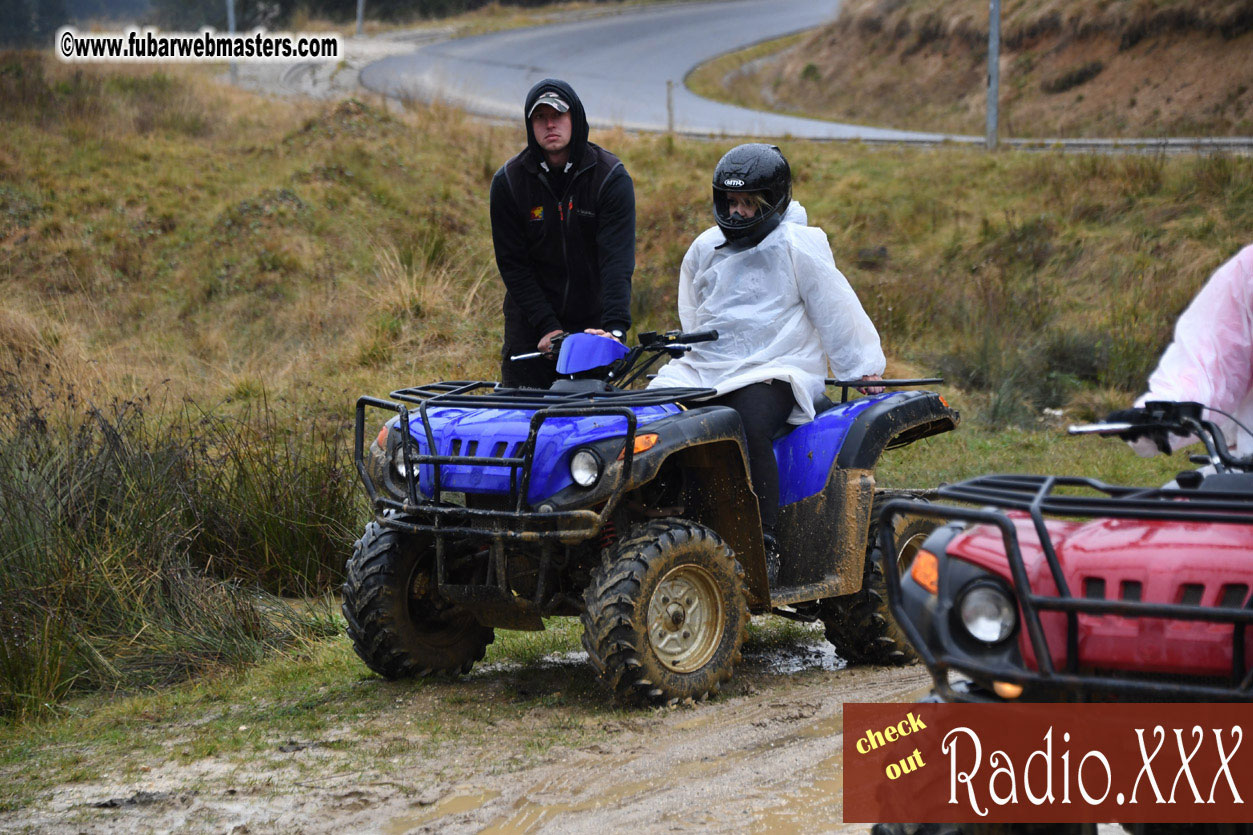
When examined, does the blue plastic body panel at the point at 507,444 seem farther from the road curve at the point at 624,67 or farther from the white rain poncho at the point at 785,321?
the road curve at the point at 624,67

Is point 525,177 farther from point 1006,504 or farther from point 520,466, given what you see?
point 1006,504

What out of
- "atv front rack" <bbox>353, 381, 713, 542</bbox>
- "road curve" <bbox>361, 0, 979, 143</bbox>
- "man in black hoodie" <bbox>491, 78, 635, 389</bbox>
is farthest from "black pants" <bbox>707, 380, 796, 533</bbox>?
"road curve" <bbox>361, 0, 979, 143</bbox>

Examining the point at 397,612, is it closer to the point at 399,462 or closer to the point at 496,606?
the point at 496,606

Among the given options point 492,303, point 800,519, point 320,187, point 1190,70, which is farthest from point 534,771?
point 1190,70

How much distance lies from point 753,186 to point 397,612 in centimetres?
229

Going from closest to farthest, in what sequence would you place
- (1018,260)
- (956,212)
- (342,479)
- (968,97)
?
(342,479), (1018,260), (956,212), (968,97)

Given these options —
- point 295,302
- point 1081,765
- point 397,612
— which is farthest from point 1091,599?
point 295,302

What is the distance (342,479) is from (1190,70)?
70.2 ft

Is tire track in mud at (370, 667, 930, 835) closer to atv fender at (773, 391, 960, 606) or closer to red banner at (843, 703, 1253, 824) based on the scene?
atv fender at (773, 391, 960, 606)

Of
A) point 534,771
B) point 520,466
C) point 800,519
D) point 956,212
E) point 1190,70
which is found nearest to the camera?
point 534,771

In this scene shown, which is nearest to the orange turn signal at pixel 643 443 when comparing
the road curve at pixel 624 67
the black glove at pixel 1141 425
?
the black glove at pixel 1141 425

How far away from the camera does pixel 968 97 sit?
92.2 feet

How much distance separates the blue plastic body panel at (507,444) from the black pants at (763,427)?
0.47 metres

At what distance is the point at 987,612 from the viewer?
108 inches
